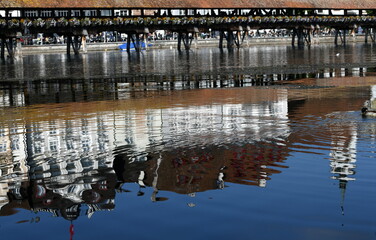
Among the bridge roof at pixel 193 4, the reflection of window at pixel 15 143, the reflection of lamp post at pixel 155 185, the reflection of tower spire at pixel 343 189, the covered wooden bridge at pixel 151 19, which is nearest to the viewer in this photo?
the reflection of tower spire at pixel 343 189

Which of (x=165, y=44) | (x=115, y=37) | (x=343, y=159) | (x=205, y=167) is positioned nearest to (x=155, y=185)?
(x=205, y=167)

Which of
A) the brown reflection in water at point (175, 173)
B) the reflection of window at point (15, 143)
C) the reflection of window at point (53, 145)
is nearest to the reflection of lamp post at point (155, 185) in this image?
the brown reflection in water at point (175, 173)

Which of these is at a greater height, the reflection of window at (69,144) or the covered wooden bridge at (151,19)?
the covered wooden bridge at (151,19)

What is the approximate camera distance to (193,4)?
7669cm

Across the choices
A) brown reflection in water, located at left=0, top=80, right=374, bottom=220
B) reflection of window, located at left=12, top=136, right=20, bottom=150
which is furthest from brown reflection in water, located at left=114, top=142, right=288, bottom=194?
reflection of window, located at left=12, top=136, right=20, bottom=150

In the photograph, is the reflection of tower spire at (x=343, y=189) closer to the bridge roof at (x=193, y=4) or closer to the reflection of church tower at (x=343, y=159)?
the reflection of church tower at (x=343, y=159)

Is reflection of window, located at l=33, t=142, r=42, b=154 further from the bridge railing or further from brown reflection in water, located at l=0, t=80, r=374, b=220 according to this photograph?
the bridge railing

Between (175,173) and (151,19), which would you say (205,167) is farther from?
(151,19)

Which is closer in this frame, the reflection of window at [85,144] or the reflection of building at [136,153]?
the reflection of building at [136,153]

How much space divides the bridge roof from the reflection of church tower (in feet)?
191

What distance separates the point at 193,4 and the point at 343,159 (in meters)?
66.6

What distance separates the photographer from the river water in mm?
8195

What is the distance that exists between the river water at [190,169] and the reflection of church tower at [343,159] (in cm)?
2

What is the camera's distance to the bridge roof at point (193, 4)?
226 ft
